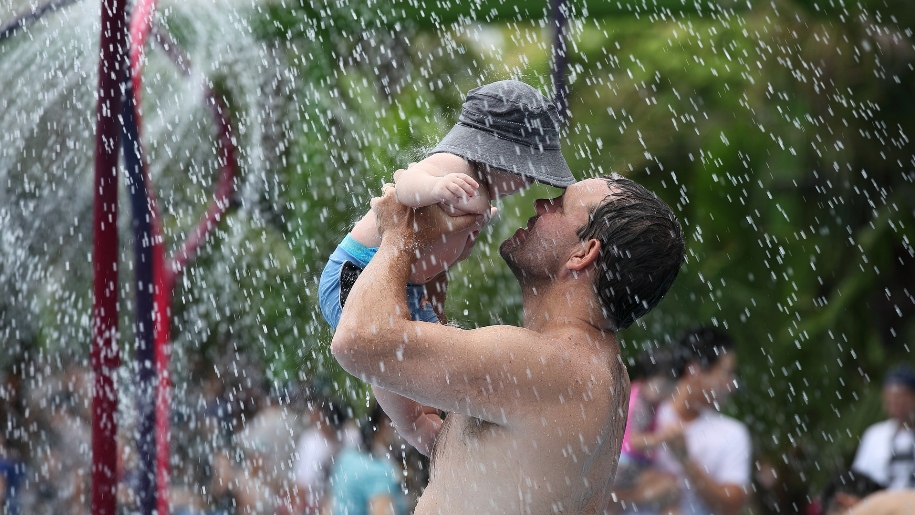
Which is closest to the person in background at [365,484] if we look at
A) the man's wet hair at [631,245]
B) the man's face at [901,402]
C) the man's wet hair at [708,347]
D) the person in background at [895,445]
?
the man's wet hair at [708,347]

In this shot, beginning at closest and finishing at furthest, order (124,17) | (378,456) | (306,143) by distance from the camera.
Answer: (124,17)
(378,456)
(306,143)

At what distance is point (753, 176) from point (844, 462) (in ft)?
7.22

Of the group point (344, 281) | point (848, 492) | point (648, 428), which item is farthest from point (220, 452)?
point (344, 281)

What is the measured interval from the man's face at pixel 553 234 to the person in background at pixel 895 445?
312cm

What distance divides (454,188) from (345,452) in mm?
3419

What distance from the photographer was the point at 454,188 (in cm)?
223

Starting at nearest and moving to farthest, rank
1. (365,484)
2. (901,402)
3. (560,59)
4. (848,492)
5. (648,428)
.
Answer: (560,59)
(848,492)
(648,428)
(365,484)
(901,402)

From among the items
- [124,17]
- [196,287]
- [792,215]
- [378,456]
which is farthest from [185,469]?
[792,215]

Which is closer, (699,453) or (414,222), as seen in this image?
(414,222)

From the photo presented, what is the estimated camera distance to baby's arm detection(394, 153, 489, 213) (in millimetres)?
2238

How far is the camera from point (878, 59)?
8.55 m

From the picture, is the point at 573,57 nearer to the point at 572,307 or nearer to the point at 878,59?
the point at 878,59

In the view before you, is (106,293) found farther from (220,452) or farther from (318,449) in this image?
(220,452)

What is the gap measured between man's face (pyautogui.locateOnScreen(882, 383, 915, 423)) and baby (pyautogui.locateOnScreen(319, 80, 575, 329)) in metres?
3.45
